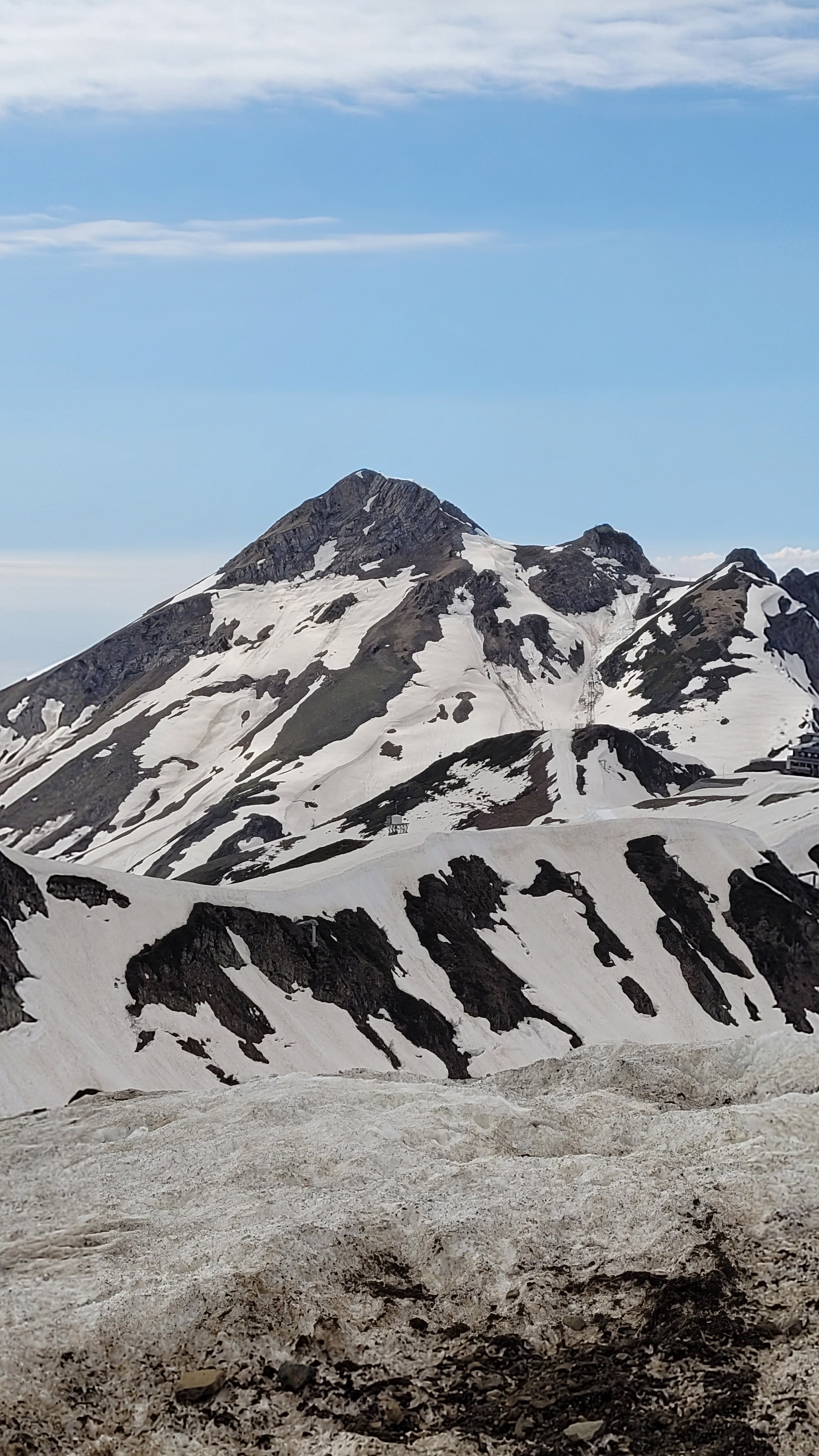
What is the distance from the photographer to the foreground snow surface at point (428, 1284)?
985 inches

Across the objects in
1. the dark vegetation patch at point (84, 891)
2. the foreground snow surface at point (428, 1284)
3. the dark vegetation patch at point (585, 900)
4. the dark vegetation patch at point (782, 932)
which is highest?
the dark vegetation patch at point (84, 891)

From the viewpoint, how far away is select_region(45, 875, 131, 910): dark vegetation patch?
325 feet

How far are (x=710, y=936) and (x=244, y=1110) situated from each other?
325ft

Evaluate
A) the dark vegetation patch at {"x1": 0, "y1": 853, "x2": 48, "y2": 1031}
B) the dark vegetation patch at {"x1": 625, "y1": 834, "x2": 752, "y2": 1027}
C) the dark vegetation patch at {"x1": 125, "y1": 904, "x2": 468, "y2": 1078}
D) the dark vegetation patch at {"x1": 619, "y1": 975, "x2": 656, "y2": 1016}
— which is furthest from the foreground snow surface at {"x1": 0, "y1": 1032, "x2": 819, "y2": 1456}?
the dark vegetation patch at {"x1": 625, "y1": 834, "x2": 752, "y2": 1027}

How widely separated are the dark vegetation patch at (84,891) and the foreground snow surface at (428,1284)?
5898 cm

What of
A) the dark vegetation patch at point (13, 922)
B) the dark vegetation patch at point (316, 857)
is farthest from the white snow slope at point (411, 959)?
the dark vegetation patch at point (316, 857)

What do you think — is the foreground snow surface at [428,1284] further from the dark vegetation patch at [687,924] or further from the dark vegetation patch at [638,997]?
the dark vegetation patch at [687,924]

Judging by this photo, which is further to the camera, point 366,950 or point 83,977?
point 366,950

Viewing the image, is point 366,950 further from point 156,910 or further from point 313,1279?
point 313,1279

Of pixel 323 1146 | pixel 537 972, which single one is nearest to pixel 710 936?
pixel 537 972

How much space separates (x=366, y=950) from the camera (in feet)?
364

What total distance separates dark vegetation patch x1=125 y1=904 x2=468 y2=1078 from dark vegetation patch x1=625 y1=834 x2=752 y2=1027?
30.6 m

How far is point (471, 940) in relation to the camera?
120 m

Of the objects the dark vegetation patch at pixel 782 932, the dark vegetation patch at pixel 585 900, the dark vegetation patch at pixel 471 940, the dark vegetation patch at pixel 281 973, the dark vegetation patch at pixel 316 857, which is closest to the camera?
the dark vegetation patch at pixel 281 973
